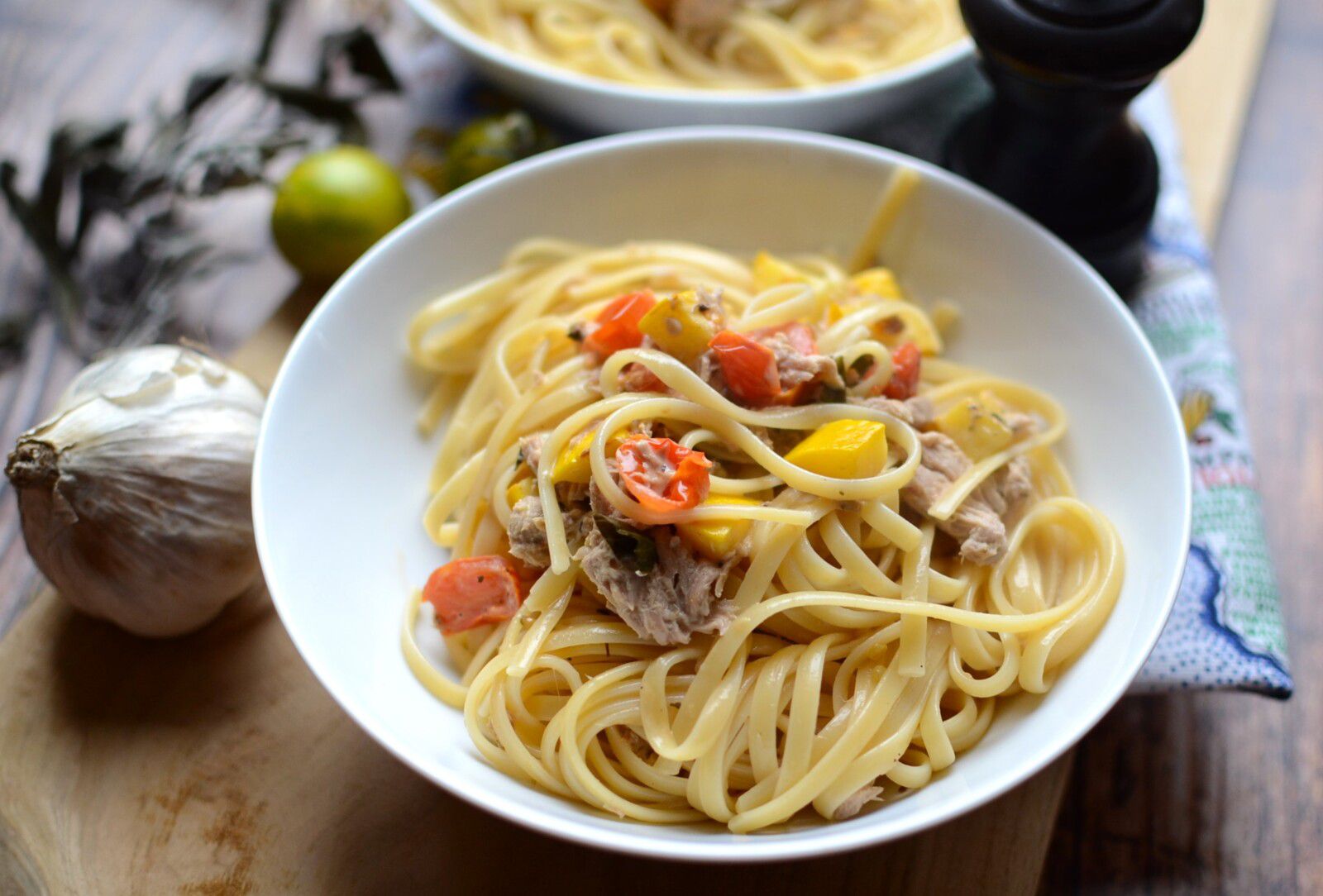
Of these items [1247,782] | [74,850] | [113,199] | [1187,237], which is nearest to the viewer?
[74,850]

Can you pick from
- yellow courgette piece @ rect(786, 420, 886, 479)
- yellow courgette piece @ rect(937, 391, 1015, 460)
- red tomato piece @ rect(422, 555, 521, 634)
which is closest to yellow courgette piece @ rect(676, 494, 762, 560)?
yellow courgette piece @ rect(786, 420, 886, 479)

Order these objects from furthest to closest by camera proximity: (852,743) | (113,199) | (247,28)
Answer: (247,28), (113,199), (852,743)

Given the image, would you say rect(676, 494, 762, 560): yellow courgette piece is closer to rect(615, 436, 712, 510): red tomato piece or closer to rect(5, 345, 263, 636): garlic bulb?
rect(615, 436, 712, 510): red tomato piece

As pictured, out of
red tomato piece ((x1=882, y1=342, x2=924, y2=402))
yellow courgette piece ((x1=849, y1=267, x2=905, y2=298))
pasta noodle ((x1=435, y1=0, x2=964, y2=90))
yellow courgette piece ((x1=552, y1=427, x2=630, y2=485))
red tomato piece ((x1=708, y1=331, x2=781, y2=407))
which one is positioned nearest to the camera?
yellow courgette piece ((x1=552, y1=427, x2=630, y2=485))

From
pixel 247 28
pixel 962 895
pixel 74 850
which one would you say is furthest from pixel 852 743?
pixel 247 28

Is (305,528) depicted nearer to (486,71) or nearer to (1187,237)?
(486,71)

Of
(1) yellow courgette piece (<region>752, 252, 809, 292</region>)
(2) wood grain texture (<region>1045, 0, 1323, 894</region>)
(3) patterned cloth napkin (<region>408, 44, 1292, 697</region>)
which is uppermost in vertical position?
(1) yellow courgette piece (<region>752, 252, 809, 292</region>)

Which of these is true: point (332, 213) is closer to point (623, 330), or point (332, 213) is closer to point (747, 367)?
point (623, 330)
